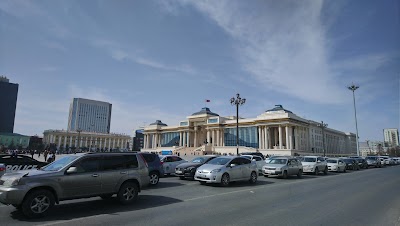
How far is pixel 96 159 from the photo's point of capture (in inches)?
344

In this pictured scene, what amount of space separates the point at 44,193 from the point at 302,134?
287 ft

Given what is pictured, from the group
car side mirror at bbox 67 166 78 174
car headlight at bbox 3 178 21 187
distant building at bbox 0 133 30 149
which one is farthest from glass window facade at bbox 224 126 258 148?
distant building at bbox 0 133 30 149

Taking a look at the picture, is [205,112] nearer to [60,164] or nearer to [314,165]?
[314,165]

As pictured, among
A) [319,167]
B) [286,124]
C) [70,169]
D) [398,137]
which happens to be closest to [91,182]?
[70,169]

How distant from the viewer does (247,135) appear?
84.5 meters

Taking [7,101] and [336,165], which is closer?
[336,165]

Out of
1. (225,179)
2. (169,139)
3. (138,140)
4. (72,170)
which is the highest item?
(138,140)

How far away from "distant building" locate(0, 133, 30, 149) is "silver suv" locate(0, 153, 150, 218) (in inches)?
4741

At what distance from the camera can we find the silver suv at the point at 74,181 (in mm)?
7121

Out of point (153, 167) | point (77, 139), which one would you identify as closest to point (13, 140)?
point (77, 139)

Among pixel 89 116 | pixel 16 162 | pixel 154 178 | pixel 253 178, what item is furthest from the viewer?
pixel 89 116

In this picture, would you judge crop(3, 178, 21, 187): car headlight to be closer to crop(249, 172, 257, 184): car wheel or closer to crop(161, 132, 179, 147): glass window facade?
crop(249, 172, 257, 184): car wheel

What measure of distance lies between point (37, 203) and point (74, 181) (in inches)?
41.6

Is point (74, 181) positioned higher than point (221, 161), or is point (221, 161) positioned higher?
point (221, 161)
